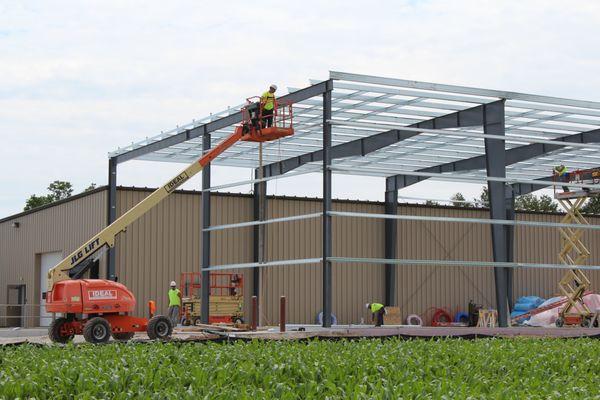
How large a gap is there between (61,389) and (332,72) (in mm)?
16877

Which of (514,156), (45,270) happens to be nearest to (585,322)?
(514,156)

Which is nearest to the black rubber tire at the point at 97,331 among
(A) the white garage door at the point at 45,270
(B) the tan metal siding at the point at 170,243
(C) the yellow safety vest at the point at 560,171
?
(B) the tan metal siding at the point at 170,243

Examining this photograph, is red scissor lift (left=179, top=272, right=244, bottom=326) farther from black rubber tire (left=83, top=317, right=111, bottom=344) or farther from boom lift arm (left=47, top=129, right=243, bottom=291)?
black rubber tire (left=83, top=317, right=111, bottom=344)

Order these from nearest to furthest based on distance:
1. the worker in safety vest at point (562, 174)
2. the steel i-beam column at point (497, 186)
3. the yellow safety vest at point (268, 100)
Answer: the yellow safety vest at point (268, 100), the steel i-beam column at point (497, 186), the worker in safety vest at point (562, 174)

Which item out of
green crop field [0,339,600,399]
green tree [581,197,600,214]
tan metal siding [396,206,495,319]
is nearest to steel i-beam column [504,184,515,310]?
tan metal siding [396,206,495,319]

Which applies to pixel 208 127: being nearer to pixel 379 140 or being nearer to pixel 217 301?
pixel 379 140

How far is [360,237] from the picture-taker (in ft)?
141

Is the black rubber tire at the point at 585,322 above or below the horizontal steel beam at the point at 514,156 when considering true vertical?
below

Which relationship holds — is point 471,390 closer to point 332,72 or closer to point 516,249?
point 332,72

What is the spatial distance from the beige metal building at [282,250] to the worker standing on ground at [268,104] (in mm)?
9080

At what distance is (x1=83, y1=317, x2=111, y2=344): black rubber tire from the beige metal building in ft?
37.0

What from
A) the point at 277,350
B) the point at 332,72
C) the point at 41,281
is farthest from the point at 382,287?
the point at 277,350

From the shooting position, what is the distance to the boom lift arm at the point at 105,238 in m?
27.1

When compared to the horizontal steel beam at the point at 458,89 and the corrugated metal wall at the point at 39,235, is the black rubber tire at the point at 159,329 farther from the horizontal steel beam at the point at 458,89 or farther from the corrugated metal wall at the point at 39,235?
the corrugated metal wall at the point at 39,235
